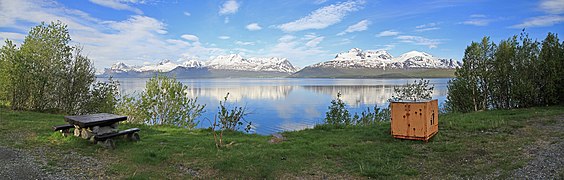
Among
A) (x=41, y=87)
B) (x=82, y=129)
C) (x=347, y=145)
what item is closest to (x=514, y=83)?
(x=347, y=145)

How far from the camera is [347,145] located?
10547 millimetres

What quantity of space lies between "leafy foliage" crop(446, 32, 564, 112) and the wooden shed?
12.1m

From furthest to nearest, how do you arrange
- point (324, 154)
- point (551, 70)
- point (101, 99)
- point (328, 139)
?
point (101, 99)
point (551, 70)
point (328, 139)
point (324, 154)

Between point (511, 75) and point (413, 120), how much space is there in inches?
529

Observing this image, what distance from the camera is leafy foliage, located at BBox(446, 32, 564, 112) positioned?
60.3ft

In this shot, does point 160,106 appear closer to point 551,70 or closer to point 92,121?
point 92,121

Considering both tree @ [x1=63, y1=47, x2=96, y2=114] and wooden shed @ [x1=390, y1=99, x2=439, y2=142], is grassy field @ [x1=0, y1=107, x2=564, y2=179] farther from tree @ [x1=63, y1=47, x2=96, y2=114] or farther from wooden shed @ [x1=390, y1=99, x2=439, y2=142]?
tree @ [x1=63, y1=47, x2=96, y2=114]

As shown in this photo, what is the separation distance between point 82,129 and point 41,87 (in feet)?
42.6

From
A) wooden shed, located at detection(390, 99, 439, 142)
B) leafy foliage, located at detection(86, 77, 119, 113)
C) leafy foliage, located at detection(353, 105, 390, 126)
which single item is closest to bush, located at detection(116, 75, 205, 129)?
leafy foliage, located at detection(86, 77, 119, 113)

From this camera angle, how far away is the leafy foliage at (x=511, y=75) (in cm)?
1838

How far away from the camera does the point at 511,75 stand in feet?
64.7

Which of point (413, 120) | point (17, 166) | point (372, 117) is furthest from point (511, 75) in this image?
point (17, 166)

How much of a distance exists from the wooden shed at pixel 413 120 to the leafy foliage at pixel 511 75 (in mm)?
12102

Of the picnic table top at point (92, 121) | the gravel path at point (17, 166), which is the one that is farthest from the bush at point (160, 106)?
the gravel path at point (17, 166)
